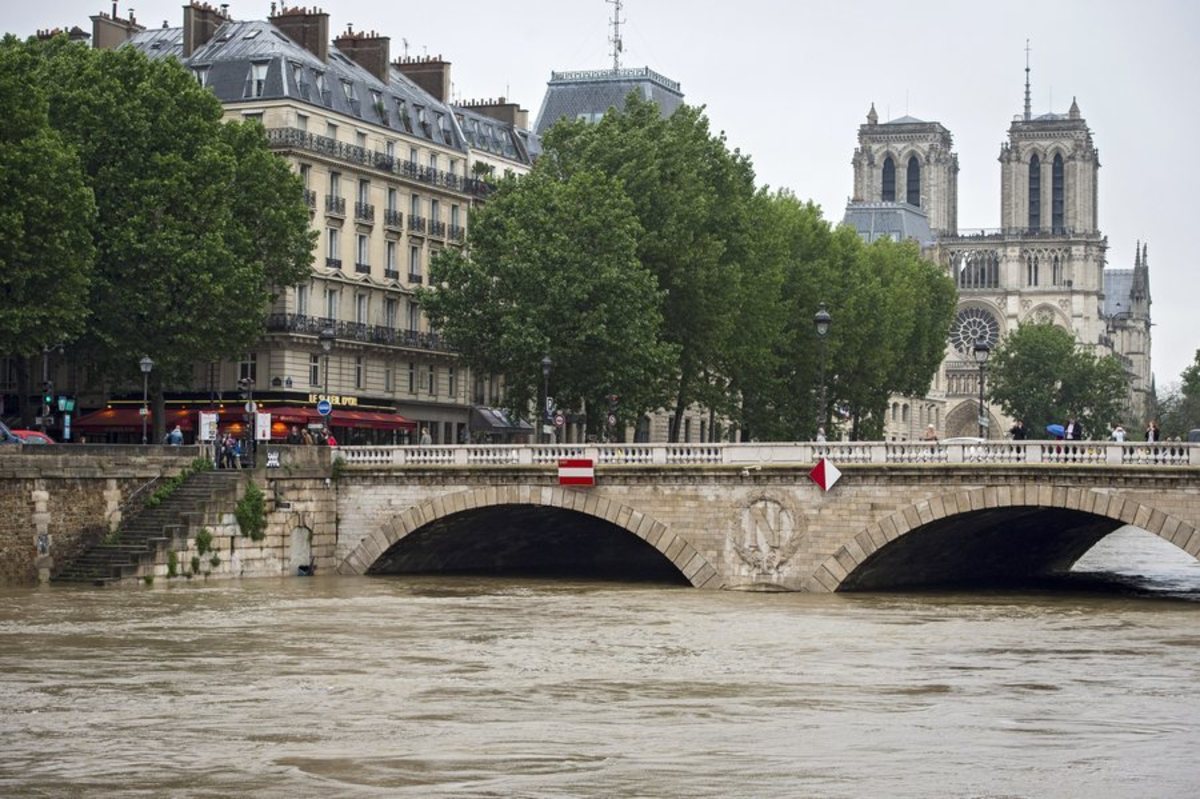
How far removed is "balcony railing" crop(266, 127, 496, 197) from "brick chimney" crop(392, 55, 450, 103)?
4601 mm

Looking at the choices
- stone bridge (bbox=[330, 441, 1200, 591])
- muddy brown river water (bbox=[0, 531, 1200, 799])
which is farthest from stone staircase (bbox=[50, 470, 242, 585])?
stone bridge (bbox=[330, 441, 1200, 591])

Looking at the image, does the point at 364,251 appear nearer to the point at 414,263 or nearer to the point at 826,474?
the point at 414,263

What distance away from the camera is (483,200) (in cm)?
9481

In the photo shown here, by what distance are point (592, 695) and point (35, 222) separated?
1199 inches

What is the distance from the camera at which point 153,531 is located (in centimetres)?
6084

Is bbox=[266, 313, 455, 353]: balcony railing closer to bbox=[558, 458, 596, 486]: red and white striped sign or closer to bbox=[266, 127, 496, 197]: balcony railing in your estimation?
bbox=[266, 127, 496, 197]: balcony railing

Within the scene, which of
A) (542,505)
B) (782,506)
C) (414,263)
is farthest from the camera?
(414,263)

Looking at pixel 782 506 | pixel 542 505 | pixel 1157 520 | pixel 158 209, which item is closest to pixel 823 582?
pixel 782 506

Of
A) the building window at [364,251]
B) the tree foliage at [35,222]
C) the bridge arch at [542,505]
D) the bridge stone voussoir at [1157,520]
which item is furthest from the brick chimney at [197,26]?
the bridge stone voussoir at [1157,520]

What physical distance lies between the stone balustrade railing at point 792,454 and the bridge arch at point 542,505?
84 cm

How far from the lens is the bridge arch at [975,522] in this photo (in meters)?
52.9

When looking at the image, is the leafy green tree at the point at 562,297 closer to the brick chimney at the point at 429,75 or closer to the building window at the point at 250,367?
the building window at the point at 250,367

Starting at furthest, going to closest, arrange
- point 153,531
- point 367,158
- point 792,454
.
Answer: point 367,158 < point 153,531 < point 792,454

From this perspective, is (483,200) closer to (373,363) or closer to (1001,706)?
(373,363)
